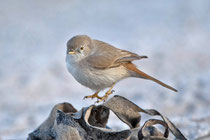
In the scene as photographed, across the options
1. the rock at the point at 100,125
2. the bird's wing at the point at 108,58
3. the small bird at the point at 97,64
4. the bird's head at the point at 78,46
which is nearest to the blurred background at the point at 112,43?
the small bird at the point at 97,64

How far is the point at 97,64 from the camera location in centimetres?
445

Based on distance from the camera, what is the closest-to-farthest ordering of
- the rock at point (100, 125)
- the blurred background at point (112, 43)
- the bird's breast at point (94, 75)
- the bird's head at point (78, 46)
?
the rock at point (100, 125) → the bird's breast at point (94, 75) → the bird's head at point (78, 46) → the blurred background at point (112, 43)

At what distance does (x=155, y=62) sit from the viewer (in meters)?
7.89

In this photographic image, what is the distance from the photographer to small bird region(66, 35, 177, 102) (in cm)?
433

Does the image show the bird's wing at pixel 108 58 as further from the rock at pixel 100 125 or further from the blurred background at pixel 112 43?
the rock at pixel 100 125

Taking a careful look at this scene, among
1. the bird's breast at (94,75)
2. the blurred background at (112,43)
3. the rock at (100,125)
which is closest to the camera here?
the rock at (100,125)

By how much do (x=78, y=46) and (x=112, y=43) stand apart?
3.95 m

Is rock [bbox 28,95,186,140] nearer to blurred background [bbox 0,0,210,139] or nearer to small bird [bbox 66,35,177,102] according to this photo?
small bird [bbox 66,35,177,102]

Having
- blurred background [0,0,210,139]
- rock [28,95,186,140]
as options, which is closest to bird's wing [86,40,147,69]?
blurred background [0,0,210,139]

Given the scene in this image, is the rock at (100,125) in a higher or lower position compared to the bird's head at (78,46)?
lower

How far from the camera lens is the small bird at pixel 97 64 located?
14.2ft

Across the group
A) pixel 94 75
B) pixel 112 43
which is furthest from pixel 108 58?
pixel 112 43

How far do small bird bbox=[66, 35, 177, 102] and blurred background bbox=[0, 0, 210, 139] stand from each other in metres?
0.66

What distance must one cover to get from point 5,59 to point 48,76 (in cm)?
116
